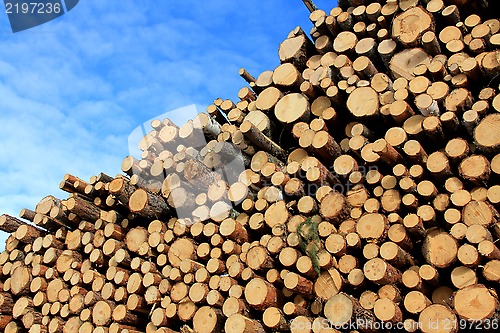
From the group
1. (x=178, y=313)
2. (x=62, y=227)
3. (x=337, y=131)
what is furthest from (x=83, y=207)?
(x=337, y=131)

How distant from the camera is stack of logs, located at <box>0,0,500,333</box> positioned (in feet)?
10.8

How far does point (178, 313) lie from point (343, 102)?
7.46 ft

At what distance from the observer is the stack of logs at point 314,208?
130 inches

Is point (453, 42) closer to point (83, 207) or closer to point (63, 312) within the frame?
point (83, 207)

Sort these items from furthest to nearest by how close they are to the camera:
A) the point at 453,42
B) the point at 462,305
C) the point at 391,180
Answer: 1. the point at 453,42
2. the point at 391,180
3. the point at 462,305

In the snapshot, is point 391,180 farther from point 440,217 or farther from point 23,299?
point 23,299

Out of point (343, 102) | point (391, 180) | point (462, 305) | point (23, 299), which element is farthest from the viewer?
point (23, 299)

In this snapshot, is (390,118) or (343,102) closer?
(390,118)

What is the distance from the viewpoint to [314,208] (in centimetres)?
385

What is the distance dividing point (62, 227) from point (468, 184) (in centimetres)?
393

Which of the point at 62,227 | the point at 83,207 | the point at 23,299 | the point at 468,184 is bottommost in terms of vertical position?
the point at 23,299

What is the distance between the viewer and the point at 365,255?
3.45 meters

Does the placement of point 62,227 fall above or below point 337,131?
below

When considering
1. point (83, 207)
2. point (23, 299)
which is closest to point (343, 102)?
point (83, 207)
